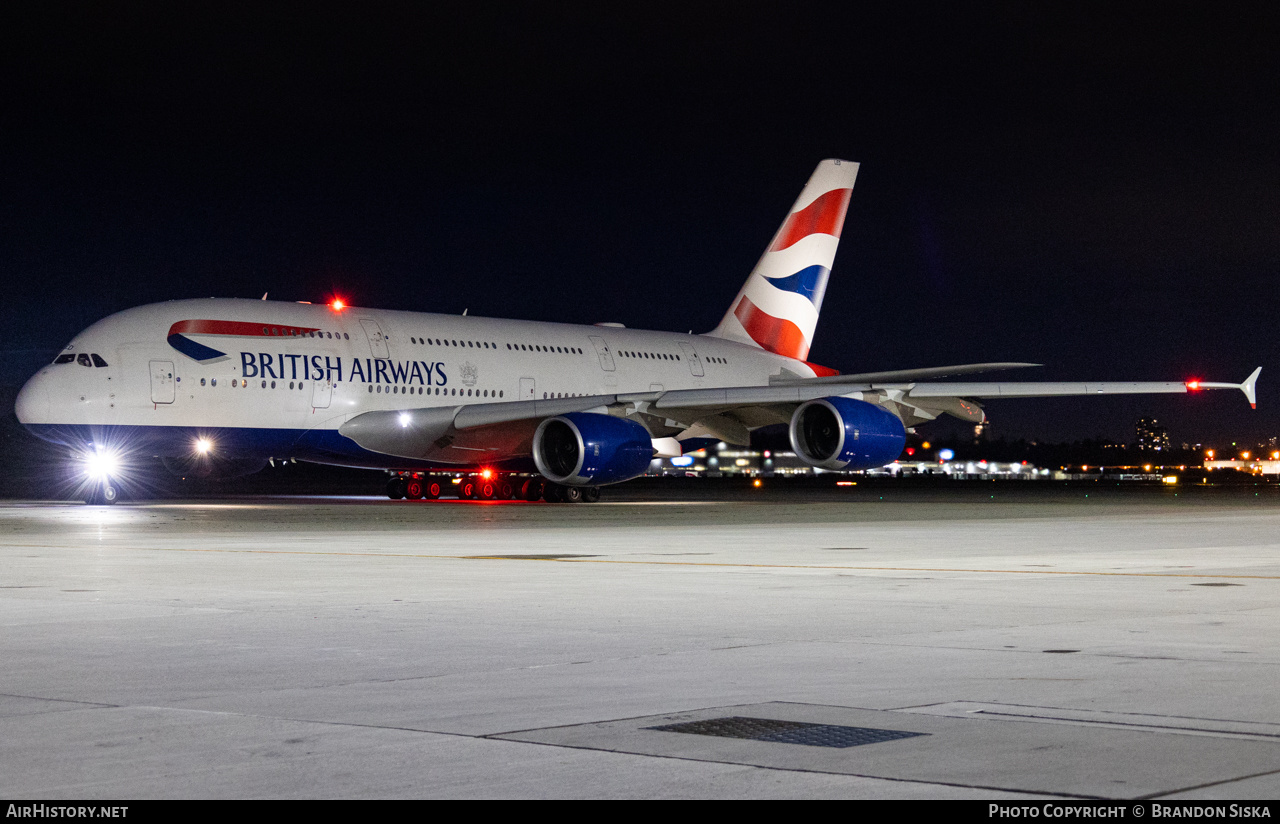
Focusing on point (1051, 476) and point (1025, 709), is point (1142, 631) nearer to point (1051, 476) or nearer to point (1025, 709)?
point (1025, 709)

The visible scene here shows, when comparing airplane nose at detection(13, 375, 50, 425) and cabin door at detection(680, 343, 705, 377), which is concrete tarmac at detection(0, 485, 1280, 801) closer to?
airplane nose at detection(13, 375, 50, 425)

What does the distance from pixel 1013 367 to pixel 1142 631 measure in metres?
22.0

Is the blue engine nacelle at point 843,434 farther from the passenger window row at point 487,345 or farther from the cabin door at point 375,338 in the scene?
the cabin door at point 375,338

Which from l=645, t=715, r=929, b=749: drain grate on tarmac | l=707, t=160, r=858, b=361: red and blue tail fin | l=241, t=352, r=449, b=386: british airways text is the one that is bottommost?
l=645, t=715, r=929, b=749: drain grate on tarmac

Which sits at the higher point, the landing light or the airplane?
the airplane

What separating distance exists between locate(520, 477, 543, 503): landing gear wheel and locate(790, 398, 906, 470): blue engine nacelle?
6.51m

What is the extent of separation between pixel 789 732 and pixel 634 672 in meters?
1.80

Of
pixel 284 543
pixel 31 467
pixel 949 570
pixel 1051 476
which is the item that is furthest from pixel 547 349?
pixel 1051 476

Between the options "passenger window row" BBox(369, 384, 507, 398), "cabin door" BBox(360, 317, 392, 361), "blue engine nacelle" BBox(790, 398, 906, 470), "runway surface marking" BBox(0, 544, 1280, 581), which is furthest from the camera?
"cabin door" BBox(360, 317, 392, 361)

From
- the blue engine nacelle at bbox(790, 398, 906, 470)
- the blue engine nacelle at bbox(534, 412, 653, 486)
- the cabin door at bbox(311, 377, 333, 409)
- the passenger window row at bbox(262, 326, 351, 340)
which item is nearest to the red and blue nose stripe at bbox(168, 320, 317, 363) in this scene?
the passenger window row at bbox(262, 326, 351, 340)

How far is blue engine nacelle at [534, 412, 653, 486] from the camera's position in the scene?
97.1 ft

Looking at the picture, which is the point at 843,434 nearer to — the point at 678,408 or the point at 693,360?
the point at 678,408

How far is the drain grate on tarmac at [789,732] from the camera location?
19.3 feet

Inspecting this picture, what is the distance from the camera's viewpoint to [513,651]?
8.53m
